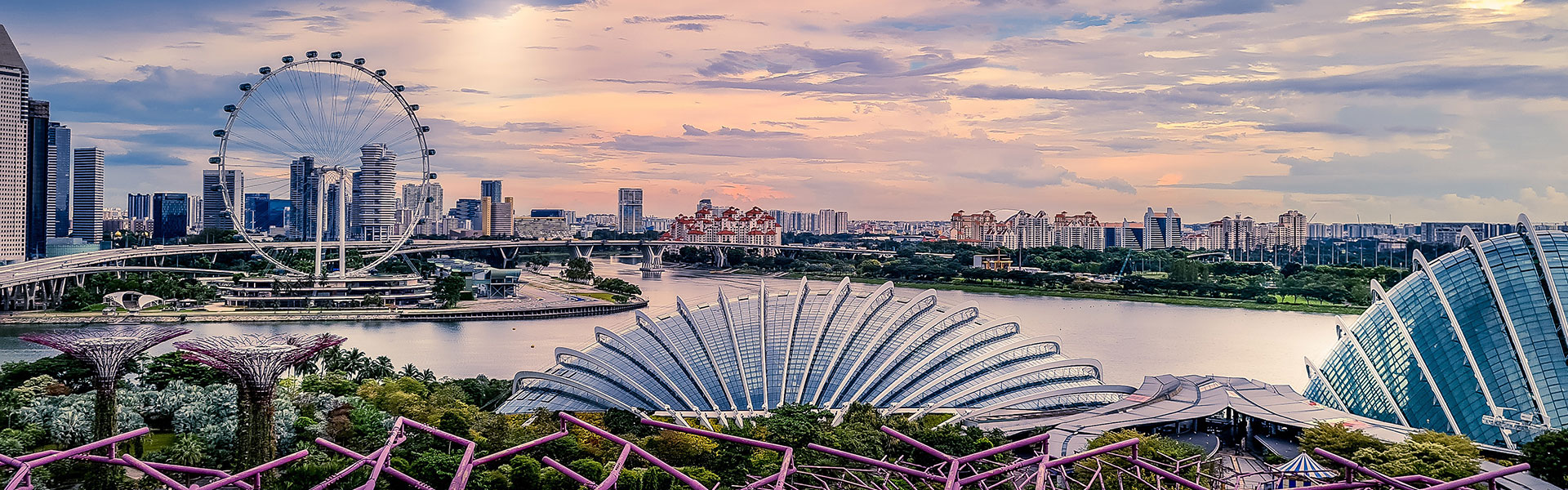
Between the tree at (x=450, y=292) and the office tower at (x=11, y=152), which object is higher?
the office tower at (x=11, y=152)

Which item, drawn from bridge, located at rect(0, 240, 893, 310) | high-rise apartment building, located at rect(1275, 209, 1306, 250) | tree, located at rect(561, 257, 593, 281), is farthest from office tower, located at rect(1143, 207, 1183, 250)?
tree, located at rect(561, 257, 593, 281)

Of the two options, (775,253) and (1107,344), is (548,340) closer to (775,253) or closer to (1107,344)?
(1107,344)

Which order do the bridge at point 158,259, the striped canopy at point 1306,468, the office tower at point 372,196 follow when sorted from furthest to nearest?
the office tower at point 372,196 < the bridge at point 158,259 < the striped canopy at point 1306,468

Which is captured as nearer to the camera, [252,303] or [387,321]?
[387,321]

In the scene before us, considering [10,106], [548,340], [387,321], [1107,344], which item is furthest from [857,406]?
[10,106]

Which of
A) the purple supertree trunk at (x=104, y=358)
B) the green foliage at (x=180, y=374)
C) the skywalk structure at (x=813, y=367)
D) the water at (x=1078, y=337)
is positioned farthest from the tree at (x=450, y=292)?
the purple supertree trunk at (x=104, y=358)

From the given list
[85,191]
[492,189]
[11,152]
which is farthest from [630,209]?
[11,152]

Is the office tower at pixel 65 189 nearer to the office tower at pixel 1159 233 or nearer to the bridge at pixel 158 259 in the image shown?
the bridge at pixel 158 259

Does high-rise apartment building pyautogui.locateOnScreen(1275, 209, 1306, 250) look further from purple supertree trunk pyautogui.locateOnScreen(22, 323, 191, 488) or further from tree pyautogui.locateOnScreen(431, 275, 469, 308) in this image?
purple supertree trunk pyautogui.locateOnScreen(22, 323, 191, 488)
